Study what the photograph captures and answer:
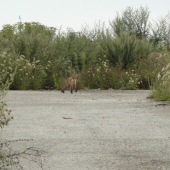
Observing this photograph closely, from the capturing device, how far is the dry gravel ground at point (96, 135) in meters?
4.24

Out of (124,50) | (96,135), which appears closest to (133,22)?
(124,50)

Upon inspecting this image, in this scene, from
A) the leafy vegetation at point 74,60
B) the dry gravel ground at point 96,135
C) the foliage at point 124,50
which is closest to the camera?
the dry gravel ground at point 96,135

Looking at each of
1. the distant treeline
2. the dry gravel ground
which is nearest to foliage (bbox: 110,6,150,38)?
the distant treeline

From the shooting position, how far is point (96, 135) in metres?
5.79

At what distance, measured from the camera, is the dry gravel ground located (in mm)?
4238

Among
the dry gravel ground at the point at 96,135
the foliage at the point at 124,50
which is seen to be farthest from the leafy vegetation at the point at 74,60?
the dry gravel ground at the point at 96,135

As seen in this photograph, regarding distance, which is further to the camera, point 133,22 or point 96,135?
point 133,22

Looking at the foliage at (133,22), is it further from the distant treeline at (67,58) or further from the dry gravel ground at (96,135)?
the dry gravel ground at (96,135)

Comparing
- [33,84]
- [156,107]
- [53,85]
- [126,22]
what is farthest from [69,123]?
[126,22]

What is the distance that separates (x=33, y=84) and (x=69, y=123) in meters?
10.1

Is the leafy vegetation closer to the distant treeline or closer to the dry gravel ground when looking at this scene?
the distant treeline

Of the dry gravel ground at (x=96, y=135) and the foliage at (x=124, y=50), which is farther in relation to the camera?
the foliage at (x=124, y=50)

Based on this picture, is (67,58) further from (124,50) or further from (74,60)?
(124,50)

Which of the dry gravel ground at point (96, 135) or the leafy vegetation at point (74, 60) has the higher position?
the leafy vegetation at point (74, 60)
